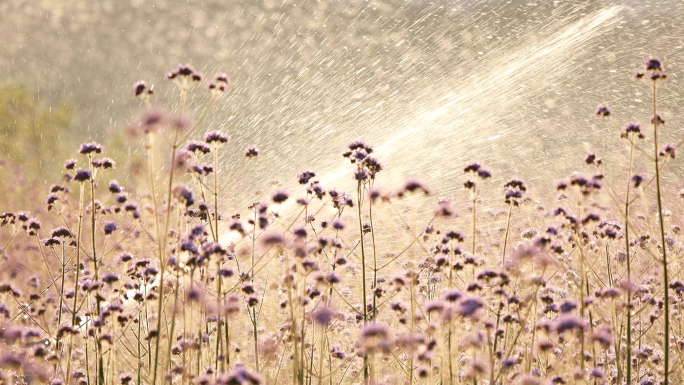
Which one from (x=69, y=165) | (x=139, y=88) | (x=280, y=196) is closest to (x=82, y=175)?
(x=69, y=165)

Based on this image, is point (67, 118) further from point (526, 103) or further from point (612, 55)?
point (612, 55)

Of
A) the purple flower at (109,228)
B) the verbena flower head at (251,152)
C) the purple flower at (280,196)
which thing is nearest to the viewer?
the purple flower at (280,196)

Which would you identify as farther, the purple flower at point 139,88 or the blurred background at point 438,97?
the blurred background at point 438,97

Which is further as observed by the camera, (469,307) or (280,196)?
(280,196)

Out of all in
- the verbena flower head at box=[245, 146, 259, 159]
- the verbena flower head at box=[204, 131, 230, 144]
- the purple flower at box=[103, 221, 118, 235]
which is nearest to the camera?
the purple flower at box=[103, 221, 118, 235]

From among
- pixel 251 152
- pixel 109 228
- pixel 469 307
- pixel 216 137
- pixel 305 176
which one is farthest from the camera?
pixel 305 176

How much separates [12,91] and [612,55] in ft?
100

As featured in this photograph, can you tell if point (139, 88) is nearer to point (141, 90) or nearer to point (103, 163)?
point (141, 90)

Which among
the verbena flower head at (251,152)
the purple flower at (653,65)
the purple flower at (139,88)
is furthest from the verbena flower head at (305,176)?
the purple flower at (653,65)

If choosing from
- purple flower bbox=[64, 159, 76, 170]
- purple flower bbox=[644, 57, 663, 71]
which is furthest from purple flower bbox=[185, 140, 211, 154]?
purple flower bbox=[644, 57, 663, 71]

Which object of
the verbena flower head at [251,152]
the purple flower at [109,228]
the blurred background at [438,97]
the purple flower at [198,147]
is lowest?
the purple flower at [109,228]

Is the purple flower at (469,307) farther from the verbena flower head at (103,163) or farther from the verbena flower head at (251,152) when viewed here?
the verbena flower head at (103,163)

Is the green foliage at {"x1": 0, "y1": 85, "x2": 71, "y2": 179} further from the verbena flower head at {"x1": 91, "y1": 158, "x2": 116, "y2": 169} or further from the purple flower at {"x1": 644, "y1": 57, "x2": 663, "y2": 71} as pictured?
the purple flower at {"x1": 644, "y1": 57, "x2": 663, "y2": 71}

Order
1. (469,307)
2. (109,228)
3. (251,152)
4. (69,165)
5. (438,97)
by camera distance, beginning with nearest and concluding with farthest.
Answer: (469,307)
(109,228)
(69,165)
(251,152)
(438,97)
